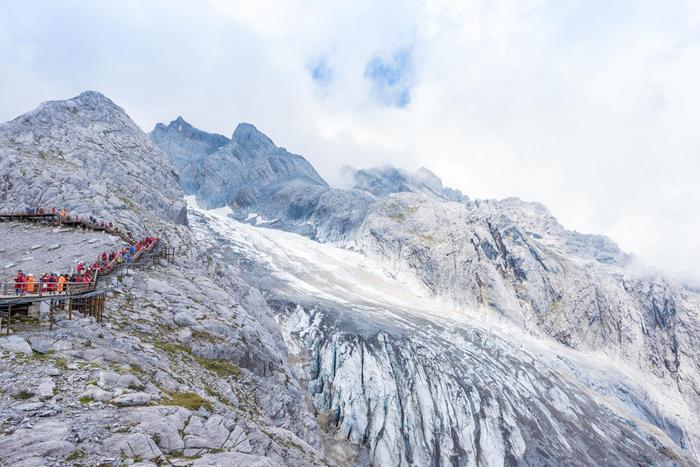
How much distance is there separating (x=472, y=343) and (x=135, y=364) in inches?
3595

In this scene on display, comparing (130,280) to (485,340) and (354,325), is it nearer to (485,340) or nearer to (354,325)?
(354,325)

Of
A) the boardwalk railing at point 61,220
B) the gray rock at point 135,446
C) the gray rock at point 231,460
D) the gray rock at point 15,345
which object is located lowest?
the gray rock at point 231,460

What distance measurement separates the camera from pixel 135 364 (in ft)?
66.7

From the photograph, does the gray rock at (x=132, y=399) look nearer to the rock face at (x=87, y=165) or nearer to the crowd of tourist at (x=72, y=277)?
the crowd of tourist at (x=72, y=277)

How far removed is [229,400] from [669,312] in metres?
221

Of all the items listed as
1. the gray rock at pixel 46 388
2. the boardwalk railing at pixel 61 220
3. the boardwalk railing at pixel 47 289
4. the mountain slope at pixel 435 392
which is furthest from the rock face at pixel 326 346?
the boardwalk railing at pixel 47 289

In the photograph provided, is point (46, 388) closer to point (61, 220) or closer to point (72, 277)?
point (72, 277)

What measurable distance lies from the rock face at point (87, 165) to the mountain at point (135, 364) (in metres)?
0.43

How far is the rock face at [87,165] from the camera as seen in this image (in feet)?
189

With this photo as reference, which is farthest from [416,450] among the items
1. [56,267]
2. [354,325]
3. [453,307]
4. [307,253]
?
[307,253]

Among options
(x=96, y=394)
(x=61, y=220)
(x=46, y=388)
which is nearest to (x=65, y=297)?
(x=46, y=388)

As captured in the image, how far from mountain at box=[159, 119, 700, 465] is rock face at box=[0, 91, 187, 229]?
123ft

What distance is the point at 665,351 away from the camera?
16638 centimetres

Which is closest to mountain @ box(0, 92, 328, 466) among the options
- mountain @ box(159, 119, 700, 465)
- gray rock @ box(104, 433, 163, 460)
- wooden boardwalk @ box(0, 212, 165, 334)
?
gray rock @ box(104, 433, 163, 460)
